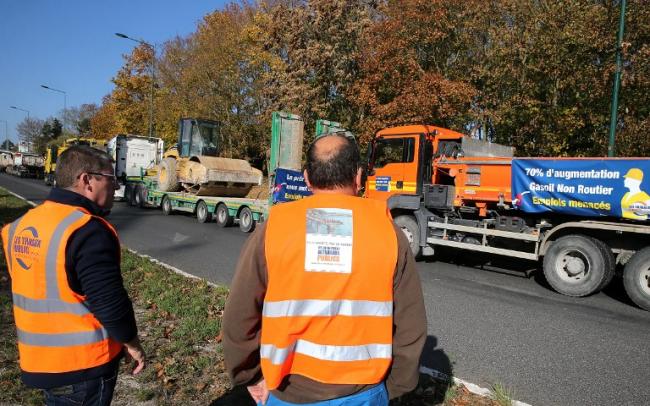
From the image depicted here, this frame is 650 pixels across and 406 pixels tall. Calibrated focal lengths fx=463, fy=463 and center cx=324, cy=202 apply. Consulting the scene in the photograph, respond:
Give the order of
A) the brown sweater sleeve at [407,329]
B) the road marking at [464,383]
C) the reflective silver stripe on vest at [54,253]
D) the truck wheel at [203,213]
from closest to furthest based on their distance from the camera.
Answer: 1. the brown sweater sleeve at [407,329]
2. the reflective silver stripe on vest at [54,253]
3. the road marking at [464,383]
4. the truck wheel at [203,213]

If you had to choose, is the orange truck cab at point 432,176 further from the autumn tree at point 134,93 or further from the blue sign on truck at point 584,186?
the autumn tree at point 134,93

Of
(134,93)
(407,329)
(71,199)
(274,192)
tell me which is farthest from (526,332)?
(134,93)

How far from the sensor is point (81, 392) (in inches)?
81.4

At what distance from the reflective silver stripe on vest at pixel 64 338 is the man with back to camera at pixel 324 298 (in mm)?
680

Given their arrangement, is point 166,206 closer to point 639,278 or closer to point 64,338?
point 639,278

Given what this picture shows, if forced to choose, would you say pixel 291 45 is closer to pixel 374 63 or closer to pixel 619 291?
pixel 374 63

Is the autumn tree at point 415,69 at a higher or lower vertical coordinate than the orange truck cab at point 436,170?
higher

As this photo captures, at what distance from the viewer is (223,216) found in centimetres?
1480

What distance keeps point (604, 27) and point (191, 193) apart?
14.4m

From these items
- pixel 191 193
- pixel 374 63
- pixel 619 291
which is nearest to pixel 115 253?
pixel 619 291

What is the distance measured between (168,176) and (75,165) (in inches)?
641

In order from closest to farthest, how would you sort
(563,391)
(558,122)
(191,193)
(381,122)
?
(563,391), (558,122), (191,193), (381,122)

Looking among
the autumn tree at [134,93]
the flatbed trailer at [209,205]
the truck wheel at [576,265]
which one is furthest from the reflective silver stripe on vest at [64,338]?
the autumn tree at [134,93]

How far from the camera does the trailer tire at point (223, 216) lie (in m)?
14.7
